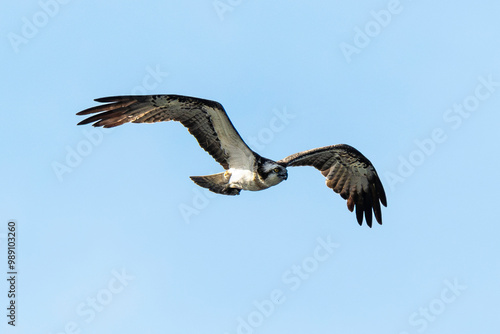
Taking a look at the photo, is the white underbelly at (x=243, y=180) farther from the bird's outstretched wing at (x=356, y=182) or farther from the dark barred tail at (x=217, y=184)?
the bird's outstretched wing at (x=356, y=182)

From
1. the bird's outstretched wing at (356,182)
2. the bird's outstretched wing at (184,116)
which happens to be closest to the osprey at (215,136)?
the bird's outstretched wing at (184,116)

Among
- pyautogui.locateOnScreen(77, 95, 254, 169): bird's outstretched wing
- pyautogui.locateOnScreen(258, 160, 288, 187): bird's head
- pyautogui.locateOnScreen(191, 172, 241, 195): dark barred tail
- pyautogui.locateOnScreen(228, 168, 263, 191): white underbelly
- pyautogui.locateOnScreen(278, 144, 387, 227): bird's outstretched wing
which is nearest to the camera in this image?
pyautogui.locateOnScreen(77, 95, 254, 169): bird's outstretched wing

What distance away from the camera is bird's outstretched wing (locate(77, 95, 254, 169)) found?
51.8 ft

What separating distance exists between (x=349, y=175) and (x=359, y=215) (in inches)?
38.9

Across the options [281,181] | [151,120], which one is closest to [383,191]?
[281,181]

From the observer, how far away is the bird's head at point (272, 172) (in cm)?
1611

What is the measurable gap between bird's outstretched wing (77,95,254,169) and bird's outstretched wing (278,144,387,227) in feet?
8.84

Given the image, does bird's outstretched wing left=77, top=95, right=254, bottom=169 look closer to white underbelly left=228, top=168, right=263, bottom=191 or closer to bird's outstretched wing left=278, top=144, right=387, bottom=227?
white underbelly left=228, top=168, right=263, bottom=191

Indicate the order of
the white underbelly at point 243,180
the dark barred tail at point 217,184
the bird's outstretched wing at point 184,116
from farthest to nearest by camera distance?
the dark barred tail at point 217,184, the white underbelly at point 243,180, the bird's outstretched wing at point 184,116

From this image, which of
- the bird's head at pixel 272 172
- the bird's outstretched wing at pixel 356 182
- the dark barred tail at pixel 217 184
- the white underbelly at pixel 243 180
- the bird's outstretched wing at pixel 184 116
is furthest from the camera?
the bird's outstretched wing at pixel 356 182

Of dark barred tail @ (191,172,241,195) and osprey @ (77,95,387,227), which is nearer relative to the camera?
osprey @ (77,95,387,227)

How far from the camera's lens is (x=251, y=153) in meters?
16.5

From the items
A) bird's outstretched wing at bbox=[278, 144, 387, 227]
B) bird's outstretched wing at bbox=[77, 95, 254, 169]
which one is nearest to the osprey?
bird's outstretched wing at bbox=[77, 95, 254, 169]

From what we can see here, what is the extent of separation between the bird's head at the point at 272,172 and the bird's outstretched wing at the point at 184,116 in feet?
1.33
